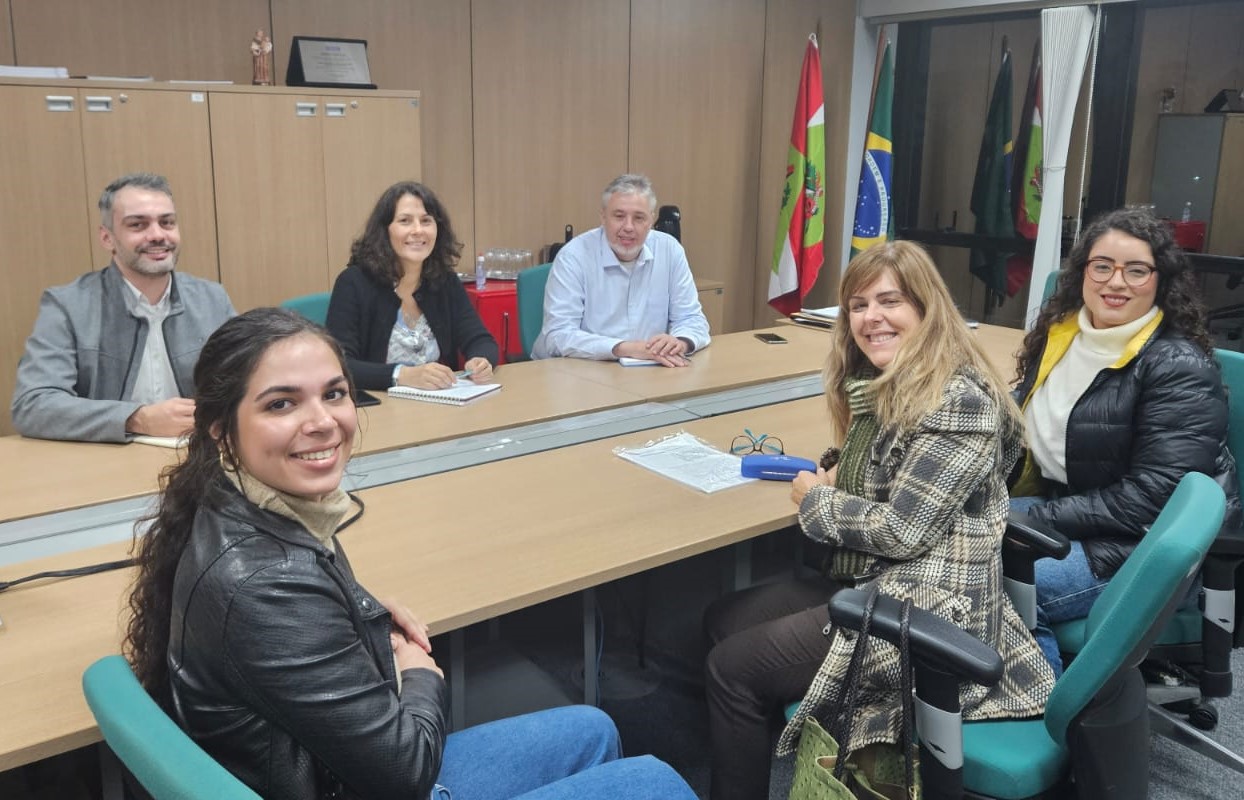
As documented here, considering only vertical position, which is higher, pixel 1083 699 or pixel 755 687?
pixel 1083 699

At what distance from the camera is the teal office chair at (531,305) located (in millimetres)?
3893

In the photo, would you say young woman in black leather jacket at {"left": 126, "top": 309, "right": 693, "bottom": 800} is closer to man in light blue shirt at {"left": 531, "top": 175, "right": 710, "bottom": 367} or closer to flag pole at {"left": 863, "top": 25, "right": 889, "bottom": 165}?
man in light blue shirt at {"left": 531, "top": 175, "right": 710, "bottom": 367}

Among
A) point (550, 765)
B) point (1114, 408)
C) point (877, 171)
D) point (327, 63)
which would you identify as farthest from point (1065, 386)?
point (877, 171)

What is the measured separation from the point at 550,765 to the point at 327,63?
3.77 meters

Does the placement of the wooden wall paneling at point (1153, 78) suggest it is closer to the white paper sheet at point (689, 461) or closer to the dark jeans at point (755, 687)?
the white paper sheet at point (689, 461)

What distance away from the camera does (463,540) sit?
203cm

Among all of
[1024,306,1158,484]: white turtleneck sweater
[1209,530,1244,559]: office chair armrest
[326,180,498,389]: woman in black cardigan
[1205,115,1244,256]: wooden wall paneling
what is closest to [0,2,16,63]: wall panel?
[326,180,498,389]: woman in black cardigan

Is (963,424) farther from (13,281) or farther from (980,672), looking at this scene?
(13,281)

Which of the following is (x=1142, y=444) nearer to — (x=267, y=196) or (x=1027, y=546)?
(x=1027, y=546)

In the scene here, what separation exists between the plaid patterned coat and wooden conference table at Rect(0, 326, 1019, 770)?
0.35 meters

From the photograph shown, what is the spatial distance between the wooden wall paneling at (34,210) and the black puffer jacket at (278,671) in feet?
10.4

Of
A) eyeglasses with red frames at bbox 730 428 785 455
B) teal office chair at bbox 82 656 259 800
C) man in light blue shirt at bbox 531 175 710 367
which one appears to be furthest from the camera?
man in light blue shirt at bbox 531 175 710 367

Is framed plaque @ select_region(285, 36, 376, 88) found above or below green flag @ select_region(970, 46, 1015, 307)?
above

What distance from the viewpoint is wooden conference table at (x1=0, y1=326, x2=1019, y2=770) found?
1.52 metres
